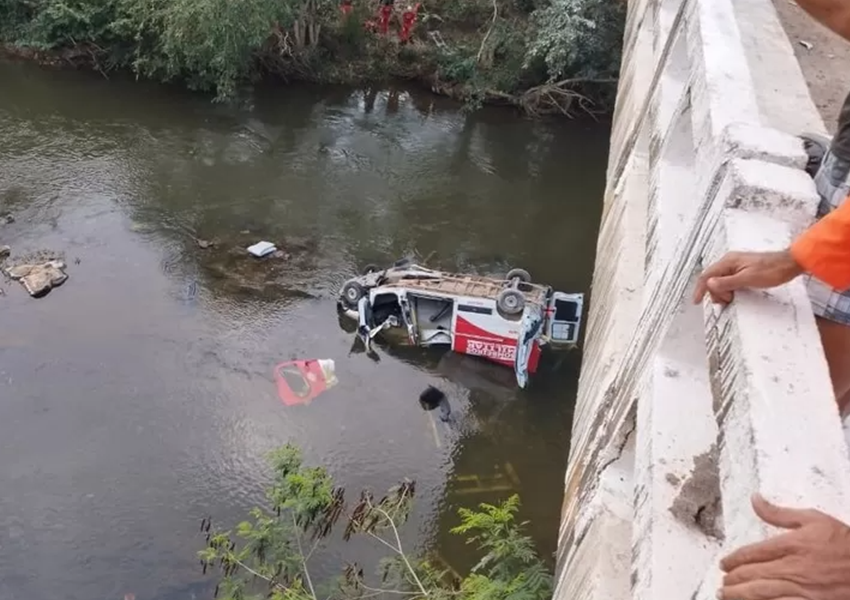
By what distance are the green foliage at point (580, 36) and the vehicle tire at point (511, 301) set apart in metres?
8.90

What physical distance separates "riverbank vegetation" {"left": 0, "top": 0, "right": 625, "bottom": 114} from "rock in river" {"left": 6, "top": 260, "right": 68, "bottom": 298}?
659 centimetres

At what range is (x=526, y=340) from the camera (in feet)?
45.6

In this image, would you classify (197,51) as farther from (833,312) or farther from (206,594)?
(833,312)

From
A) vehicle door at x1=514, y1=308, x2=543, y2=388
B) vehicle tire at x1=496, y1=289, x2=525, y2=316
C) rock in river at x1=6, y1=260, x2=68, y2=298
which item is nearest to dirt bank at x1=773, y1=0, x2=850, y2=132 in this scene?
vehicle tire at x1=496, y1=289, x2=525, y2=316

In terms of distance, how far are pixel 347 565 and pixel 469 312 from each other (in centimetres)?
480

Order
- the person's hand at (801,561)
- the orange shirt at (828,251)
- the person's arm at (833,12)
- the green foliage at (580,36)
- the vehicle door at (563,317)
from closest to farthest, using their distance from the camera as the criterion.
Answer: the person's hand at (801,561), the orange shirt at (828,251), the person's arm at (833,12), the vehicle door at (563,317), the green foliage at (580,36)

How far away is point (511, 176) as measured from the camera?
66.5ft

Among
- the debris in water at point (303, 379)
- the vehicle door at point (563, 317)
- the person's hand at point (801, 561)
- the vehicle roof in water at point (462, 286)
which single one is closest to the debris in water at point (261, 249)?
the vehicle roof in water at point (462, 286)

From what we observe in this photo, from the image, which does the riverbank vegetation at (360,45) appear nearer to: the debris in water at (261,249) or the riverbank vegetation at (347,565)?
the debris in water at (261,249)

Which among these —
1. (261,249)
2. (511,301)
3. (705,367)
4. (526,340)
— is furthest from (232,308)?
(705,367)

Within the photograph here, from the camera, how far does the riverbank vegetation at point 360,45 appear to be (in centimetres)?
2030

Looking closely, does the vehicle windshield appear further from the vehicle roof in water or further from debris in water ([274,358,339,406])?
the vehicle roof in water

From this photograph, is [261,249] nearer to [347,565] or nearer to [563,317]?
[563,317]

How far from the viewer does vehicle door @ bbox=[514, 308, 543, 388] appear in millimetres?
13719
